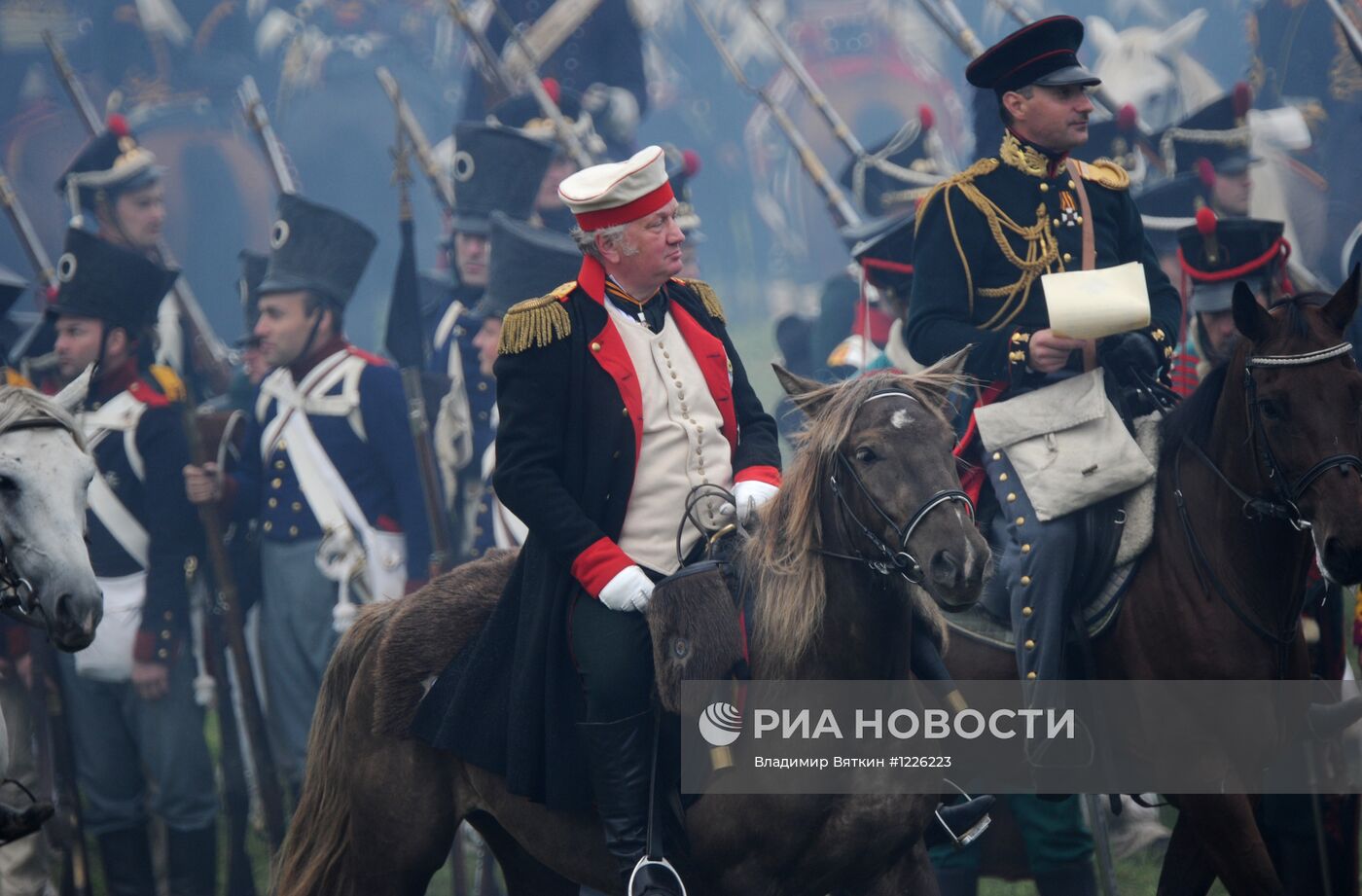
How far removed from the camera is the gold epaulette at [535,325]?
519 cm

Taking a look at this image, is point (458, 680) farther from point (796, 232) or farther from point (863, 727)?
point (796, 232)

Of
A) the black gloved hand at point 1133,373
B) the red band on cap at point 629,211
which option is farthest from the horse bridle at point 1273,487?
the red band on cap at point 629,211

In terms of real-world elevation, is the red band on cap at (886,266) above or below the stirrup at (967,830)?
above

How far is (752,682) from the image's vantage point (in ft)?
16.8

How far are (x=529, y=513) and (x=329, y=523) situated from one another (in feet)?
17.3

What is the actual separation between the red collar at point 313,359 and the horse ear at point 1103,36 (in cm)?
577

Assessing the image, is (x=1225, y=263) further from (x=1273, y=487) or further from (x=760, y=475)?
(x=760, y=475)

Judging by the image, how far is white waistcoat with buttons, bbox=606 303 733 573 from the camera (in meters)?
5.28

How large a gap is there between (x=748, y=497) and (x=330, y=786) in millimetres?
1969

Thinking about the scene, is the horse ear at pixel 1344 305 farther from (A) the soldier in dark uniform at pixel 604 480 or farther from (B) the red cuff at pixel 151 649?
(B) the red cuff at pixel 151 649

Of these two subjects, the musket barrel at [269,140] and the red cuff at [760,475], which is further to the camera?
the musket barrel at [269,140]

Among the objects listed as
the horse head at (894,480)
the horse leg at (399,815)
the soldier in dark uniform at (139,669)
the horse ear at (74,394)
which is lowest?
the soldier in dark uniform at (139,669)

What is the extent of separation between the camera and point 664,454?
17.4 ft

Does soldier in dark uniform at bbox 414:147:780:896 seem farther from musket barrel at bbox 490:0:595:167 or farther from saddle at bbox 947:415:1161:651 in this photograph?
musket barrel at bbox 490:0:595:167
